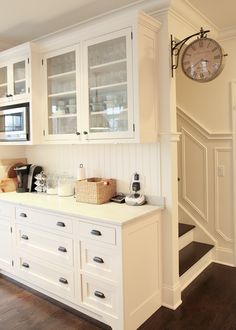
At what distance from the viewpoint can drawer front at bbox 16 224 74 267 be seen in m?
2.38

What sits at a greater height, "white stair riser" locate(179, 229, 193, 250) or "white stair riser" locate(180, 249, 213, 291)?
"white stair riser" locate(179, 229, 193, 250)

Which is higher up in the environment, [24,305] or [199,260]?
[199,260]

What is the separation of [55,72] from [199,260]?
2408 mm

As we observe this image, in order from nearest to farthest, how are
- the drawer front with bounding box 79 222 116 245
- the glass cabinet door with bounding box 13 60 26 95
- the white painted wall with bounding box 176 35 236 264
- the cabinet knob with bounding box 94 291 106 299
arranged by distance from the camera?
the drawer front with bounding box 79 222 116 245 < the cabinet knob with bounding box 94 291 106 299 < the glass cabinet door with bounding box 13 60 26 95 < the white painted wall with bounding box 176 35 236 264

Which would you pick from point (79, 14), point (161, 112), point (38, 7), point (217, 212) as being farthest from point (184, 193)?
point (38, 7)

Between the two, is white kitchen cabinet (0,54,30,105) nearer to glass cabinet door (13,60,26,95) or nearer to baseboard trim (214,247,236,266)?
glass cabinet door (13,60,26,95)

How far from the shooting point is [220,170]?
326 cm

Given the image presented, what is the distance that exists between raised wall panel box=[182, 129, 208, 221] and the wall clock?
1195 mm

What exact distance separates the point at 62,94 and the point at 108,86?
603mm

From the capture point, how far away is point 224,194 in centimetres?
325

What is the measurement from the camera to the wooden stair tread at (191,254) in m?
2.85

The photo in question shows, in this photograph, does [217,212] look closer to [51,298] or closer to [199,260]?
[199,260]

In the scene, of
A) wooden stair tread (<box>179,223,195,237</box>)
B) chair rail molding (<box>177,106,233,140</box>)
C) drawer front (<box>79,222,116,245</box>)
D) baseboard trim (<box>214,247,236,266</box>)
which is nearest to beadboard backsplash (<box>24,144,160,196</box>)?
drawer front (<box>79,222,116,245</box>)

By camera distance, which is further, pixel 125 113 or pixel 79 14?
pixel 79 14
